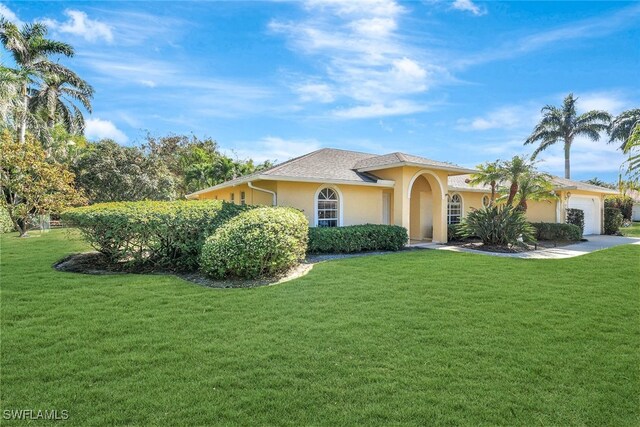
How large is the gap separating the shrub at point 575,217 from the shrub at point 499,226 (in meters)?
8.46

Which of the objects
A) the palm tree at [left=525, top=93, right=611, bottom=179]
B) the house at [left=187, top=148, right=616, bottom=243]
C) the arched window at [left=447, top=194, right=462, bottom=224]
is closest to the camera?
the house at [left=187, top=148, right=616, bottom=243]

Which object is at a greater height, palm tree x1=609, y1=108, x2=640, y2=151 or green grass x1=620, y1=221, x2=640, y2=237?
palm tree x1=609, y1=108, x2=640, y2=151

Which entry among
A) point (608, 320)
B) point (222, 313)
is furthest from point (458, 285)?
point (222, 313)

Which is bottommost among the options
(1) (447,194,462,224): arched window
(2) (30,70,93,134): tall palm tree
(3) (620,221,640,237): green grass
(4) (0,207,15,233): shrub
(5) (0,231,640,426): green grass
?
(5) (0,231,640,426): green grass

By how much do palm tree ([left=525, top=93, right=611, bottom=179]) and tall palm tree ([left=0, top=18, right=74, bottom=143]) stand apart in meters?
44.8

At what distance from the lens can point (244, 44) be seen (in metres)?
11.9

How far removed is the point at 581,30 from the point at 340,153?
35.4 feet

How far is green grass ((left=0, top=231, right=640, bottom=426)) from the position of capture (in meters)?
3.22

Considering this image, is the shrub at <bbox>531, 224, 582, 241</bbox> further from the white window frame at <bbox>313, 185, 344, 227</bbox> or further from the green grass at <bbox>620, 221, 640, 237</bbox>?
the white window frame at <bbox>313, 185, 344, 227</bbox>

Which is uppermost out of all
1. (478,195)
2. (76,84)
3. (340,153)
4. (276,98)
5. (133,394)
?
(76,84)

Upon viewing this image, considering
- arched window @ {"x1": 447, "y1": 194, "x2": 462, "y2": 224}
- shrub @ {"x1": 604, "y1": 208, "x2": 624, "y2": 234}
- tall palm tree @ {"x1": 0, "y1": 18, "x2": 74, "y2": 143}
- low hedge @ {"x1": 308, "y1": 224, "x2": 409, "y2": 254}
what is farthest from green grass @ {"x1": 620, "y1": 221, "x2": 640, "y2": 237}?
tall palm tree @ {"x1": 0, "y1": 18, "x2": 74, "y2": 143}

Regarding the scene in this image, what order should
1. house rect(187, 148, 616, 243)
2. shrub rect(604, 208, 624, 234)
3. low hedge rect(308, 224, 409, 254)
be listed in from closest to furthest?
low hedge rect(308, 224, 409, 254) < house rect(187, 148, 616, 243) < shrub rect(604, 208, 624, 234)

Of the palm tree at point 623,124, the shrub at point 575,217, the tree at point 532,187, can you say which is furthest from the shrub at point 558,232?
the palm tree at point 623,124

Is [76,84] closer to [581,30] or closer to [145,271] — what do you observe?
[145,271]
